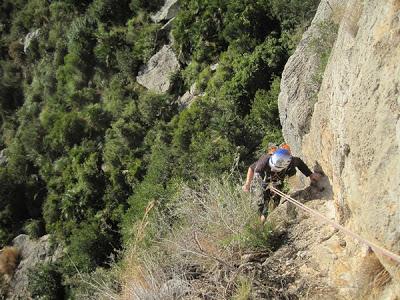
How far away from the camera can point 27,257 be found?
52.9 feet

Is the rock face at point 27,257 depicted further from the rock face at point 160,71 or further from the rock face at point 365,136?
the rock face at point 365,136

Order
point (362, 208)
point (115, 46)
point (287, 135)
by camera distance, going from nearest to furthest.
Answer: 1. point (362, 208)
2. point (287, 135)
3. point (115, 46)

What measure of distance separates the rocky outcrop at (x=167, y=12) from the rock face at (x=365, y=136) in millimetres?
11783

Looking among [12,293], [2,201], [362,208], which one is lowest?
[12,293]

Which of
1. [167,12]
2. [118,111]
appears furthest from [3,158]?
[167,12]

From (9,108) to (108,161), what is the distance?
9.58 metres

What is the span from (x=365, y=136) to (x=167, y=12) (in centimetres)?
1369

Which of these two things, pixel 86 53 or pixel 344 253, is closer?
pixel 344 253

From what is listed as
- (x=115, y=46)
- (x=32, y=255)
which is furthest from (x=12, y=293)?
(x=115, y=46)

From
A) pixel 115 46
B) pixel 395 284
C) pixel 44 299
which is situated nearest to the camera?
pixel 395 284

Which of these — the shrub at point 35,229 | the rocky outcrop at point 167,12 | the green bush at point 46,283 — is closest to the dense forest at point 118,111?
the shrub at point 35,229

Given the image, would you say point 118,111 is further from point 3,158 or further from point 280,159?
point 280,159

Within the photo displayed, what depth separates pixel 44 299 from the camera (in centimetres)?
1413

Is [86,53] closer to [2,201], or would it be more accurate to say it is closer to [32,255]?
[2,201]
